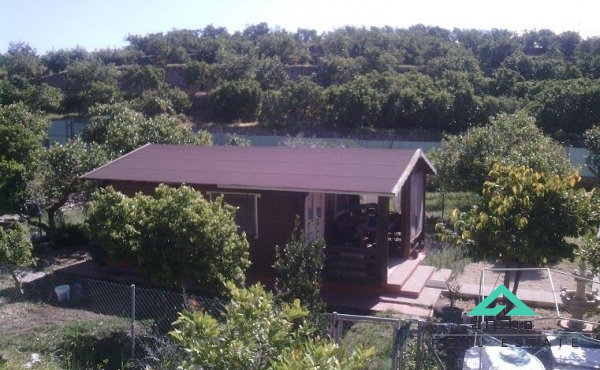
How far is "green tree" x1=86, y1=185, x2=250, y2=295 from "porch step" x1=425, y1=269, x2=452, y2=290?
16.4 feet

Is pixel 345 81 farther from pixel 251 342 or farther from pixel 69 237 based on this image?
pixel 251 342

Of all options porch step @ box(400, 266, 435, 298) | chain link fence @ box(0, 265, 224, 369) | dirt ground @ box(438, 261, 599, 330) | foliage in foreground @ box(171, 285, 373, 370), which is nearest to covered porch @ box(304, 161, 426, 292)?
porch step @ box(400, 266, 435, 298)

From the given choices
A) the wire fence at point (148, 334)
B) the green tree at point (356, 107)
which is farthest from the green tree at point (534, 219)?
the green tree at point (356, 107)

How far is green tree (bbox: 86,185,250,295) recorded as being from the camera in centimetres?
963

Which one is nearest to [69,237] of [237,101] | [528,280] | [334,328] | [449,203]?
[334,328]

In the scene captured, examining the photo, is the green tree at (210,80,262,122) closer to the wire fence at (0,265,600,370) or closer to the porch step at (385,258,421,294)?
the porch step at (385,258,421,294)

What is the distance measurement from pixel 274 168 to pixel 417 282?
13.1ft

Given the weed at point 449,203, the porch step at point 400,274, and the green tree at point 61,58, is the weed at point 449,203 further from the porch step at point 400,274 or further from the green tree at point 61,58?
the green tree at point 61,58

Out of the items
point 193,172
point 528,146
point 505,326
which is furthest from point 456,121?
point 505,326

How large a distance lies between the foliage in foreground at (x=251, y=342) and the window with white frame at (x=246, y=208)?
7719 mm

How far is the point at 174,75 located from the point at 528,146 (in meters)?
50.0

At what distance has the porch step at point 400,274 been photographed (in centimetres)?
1234

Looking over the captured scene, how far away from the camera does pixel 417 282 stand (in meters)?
12.9

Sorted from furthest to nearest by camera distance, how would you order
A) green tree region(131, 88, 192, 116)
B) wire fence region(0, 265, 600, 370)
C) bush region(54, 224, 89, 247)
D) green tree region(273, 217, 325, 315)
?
green tree region(131, 88, 192, 116)
bush region(54, 224, 89, 247)
green tree region(273, 217, 325, 315)
wire fence region(0, 265, 600, 370)
